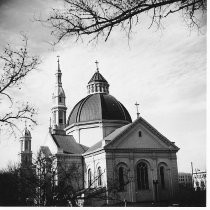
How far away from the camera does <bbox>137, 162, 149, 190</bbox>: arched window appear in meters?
14.7

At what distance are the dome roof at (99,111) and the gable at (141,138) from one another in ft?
9.09

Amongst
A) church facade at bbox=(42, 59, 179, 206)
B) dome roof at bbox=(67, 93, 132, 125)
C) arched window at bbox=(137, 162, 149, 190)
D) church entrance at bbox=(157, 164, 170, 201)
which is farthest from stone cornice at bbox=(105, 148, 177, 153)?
dome roof at bbox=(67, 93, 132, 125)

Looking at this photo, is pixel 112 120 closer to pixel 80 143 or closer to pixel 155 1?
pixel 80 143

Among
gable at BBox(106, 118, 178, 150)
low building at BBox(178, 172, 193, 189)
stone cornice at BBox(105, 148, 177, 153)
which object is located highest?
gable at BBox(106, 118, 178, 150)

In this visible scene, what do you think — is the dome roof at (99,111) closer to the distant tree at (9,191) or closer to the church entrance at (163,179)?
the church entrance at (163,179)

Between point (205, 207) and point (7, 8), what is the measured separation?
4721mm

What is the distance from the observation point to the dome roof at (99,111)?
1769 centimetres

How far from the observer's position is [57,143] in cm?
1680

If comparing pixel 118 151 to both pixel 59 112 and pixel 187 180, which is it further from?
pixel 187 180

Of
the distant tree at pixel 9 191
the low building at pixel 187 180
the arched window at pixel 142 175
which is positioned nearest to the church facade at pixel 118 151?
the arched window at pixel 142 175

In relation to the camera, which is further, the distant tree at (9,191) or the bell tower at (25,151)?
the bell tower at (25,151)

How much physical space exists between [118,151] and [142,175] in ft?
5.30

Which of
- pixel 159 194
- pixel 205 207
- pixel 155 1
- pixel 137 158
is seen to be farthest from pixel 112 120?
pixel 155 1

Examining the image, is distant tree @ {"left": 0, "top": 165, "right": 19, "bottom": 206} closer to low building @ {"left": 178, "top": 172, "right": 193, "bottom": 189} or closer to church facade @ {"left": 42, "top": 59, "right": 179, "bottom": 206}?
low building @ {"left": 178, "top": 172, "right": 193, "bottom": 189}
